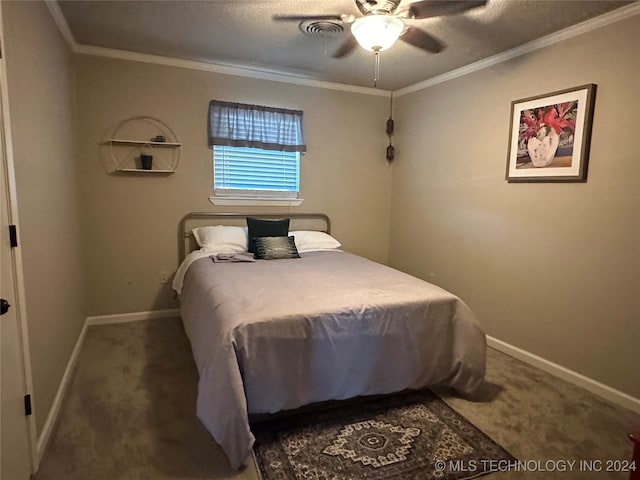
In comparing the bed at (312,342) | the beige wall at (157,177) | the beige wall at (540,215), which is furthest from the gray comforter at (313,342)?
the beige wall at (157,177)

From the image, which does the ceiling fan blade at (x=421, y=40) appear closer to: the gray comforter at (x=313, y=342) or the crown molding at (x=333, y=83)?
the crown molding at (x=333, y=83)

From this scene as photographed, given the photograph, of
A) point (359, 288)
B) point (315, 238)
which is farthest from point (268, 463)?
point (315, 238)

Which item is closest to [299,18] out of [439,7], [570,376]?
[439,7]

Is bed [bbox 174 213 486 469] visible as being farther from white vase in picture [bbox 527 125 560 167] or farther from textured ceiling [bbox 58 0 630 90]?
textured ceiling [bbox 58 0 630 90]

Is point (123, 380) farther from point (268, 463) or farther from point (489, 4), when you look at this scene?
point (489, 4)

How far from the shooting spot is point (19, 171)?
1.76m

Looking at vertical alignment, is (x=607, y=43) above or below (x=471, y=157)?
above

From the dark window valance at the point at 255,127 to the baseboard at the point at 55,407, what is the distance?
2206 millimetres

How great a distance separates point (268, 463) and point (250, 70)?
11.3ft

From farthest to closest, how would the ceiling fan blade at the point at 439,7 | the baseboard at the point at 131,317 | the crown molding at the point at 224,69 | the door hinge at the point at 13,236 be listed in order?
1. the baseboard at the point at 131,317
2. the crown molding at the point at 224,69
3. the ceiling fan blade at the point at 439,7
4. the door hinge at the point at 13,236

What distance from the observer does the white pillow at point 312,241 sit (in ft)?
12.9

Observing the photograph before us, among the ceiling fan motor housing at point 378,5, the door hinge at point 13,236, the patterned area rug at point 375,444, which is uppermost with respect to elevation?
the ceiling fan motor housing at point 378,5

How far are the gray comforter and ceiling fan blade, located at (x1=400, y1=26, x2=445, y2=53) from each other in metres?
1.74

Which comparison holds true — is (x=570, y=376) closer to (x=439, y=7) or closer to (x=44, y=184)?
(x=439, y=7)
